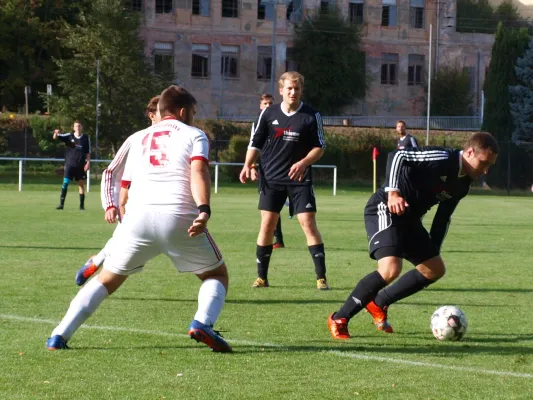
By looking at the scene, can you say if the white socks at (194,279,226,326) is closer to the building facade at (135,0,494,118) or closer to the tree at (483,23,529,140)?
the tree at (483,23,529,140)

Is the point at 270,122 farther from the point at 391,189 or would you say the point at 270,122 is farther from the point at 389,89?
the point at 389,89

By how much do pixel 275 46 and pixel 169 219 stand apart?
60511mm

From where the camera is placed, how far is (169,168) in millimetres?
6438

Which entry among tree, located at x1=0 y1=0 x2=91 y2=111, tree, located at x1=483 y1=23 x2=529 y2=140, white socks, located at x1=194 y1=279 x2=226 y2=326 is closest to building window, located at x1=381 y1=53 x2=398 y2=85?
tree, located at x1=483 y1=23 x2=529 y2=140

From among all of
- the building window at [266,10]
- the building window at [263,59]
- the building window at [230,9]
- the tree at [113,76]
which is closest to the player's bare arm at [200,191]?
the tree at [113,76]

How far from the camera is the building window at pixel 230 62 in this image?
65.7 metres

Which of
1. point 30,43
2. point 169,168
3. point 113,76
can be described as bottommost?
point 169,168

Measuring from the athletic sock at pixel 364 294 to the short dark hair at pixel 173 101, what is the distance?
5.84ft

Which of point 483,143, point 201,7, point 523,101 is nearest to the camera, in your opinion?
point 483,143

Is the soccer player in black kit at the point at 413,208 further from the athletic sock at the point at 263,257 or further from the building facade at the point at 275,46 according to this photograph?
the building facade at the point at 275,46

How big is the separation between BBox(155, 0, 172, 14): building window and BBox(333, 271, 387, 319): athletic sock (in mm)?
58081

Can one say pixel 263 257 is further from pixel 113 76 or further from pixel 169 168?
pixel 113 76

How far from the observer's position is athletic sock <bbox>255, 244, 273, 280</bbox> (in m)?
10.3

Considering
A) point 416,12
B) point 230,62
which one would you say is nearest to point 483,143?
point 230,62
